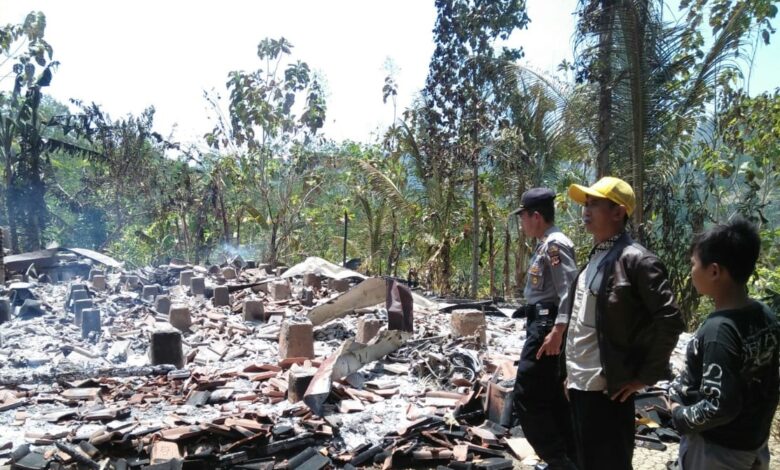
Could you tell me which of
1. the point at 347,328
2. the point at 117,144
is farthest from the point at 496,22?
the point at 117,144

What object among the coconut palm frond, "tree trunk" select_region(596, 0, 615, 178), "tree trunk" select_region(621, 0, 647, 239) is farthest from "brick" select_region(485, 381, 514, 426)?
the coconut palm frond

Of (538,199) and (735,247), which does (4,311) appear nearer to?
(538,199)

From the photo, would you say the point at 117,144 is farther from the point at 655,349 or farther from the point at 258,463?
the point at 655,349

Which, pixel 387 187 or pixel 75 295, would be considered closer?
pixel 75 295

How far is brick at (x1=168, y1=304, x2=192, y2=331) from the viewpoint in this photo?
8266 millimetres

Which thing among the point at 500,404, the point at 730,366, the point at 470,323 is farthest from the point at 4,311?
the point at 730,366

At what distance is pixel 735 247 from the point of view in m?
2.31

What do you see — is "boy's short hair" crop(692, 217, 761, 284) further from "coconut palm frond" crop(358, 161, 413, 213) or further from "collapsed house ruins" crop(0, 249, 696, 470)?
"coconut palm frond" crop(358, 161, 413, 213)

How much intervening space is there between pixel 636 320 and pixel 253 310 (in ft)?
23.8

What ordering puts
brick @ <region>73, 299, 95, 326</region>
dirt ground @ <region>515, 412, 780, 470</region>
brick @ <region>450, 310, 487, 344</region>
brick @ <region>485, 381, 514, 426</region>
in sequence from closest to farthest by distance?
dirt ground @ <region>515, 412, 780, 470</region>
brick @ <region>485, 381, 514, 426</region>
brick @ <region>450, 310, 487, 344</region>
brick @ <region>73, 299, 95, 326</region>

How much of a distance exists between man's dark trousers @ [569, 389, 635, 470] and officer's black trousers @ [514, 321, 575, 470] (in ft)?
2.34

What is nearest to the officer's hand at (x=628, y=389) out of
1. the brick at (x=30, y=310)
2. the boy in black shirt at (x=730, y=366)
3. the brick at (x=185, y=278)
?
the boy in black shirt at (x=730, y=366)

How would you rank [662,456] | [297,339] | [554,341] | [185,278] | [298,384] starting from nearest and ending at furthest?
[554,341] → [662,456] → [298,384] → [297,339] → [185,278]

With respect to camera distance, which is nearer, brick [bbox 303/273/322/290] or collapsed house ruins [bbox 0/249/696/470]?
collapsed house ruins [bbox 0/249/696/470]
